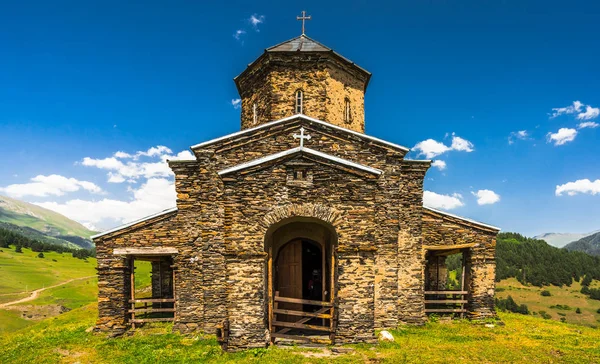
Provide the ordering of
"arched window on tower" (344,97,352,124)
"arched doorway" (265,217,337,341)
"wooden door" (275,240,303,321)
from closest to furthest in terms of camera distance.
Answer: "arched doorway" (265,217,337,341), "wooden door" (275,240,303,321), "arched window on tower" (344,97,352,124)

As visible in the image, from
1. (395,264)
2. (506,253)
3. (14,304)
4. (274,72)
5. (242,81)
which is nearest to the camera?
(395,264)

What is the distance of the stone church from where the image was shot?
9.76 m

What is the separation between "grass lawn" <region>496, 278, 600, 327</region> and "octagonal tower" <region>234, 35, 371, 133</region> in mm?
41974

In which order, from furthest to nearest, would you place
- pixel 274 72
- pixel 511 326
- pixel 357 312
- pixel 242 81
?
pixel 242 81 → pixel 274 72 → pixel 511 326 → pixel 357 312

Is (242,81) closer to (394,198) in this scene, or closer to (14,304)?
(394,198)

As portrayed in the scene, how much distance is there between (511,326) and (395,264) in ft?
18.8

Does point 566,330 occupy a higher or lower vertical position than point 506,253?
higher

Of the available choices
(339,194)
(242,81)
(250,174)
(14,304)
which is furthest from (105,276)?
(14,304)

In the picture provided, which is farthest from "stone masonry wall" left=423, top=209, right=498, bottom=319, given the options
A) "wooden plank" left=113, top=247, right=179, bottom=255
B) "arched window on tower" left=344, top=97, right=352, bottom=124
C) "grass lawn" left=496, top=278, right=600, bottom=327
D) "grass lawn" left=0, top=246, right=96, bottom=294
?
"grass lawn" left=0, top=246, right=96, bottom=294

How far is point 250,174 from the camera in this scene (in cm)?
1000

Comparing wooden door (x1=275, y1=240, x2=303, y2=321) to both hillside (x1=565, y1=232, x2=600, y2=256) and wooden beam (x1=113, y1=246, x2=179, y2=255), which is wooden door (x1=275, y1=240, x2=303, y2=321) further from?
hillside (x1=565, y1=232, x2=600, y2=256)

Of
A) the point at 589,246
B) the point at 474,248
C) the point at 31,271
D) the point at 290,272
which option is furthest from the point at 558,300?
the point at 589,246

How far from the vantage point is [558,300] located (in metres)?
49.2

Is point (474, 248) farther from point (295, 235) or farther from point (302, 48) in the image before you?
point (302, 48)
